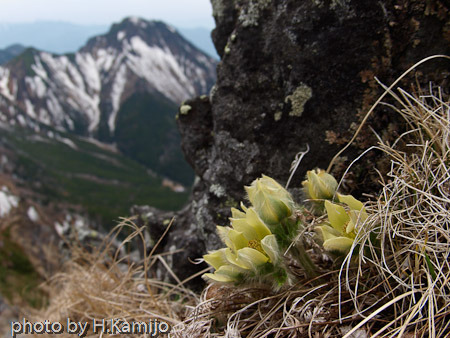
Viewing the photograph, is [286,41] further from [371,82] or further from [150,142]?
[150,142]

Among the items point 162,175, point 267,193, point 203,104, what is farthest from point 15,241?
point 162,175

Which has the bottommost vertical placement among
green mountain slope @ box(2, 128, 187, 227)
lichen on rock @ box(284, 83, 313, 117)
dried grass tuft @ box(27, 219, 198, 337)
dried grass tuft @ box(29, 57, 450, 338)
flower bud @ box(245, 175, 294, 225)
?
green mountain slope @ box(2, 128, 187, 227)

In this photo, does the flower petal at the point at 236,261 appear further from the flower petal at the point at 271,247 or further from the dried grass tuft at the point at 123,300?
the dried grass tuft at the point at 123,300

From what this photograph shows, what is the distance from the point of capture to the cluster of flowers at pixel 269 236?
6.12ft

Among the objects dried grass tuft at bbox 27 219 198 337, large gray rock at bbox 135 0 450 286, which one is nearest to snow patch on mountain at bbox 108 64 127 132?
dried grass tuft at bbox 27 219 198 337

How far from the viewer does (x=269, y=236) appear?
6.07ft

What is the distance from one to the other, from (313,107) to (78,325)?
9.16 ft

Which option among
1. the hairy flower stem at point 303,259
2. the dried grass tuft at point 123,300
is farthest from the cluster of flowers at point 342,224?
the dried grass tuft at point 123,300

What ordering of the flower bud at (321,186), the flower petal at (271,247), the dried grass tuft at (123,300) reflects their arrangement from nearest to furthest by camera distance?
the flower petal at (271,247), the flower bud at (321,186), the dried grass tuft at (123,300)

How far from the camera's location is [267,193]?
77.0 inches

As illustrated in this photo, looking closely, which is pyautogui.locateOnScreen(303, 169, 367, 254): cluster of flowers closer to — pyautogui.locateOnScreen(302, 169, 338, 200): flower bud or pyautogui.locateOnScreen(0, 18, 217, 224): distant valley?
pyautogui.locateOnScreen(302, 169, 338, 200): flower bud

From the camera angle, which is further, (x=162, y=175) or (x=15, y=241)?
(x=162, y=175)

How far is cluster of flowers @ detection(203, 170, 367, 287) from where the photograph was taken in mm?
1866

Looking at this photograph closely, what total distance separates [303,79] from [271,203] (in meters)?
1.58
